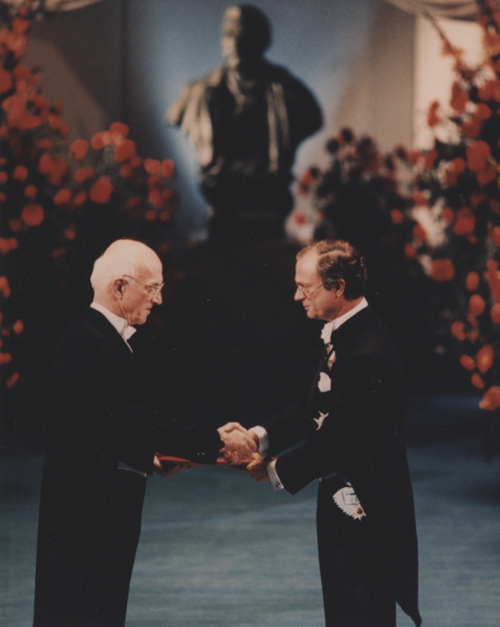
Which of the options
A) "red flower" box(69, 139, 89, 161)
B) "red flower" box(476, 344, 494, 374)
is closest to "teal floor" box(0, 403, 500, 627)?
"red flower" box(476, 344, 494, 374)

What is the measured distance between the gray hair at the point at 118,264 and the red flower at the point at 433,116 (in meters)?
1.86

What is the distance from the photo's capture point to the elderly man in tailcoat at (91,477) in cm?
210

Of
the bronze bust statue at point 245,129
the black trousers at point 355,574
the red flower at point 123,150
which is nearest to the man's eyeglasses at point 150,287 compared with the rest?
the black trousers at point 355,574

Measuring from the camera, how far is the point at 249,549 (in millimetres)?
3822

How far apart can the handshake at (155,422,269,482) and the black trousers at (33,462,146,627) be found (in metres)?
0.35

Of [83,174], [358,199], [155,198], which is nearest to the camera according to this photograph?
[83,174]

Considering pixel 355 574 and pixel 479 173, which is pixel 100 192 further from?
pixel 355 574

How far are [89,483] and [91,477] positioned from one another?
0.05 feet

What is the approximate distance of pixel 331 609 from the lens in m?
2.15

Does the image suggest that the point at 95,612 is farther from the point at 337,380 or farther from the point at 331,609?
the point at 337,380

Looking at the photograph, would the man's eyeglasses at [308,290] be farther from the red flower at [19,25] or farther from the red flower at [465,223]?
the red flower at [19,25]

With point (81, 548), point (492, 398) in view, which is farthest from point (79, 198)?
point (81, 548)

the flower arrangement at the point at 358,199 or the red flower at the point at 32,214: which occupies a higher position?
the flower arrangement at the point at 358,199

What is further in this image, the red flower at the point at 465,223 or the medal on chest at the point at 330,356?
the red flower at the point at 465,223
